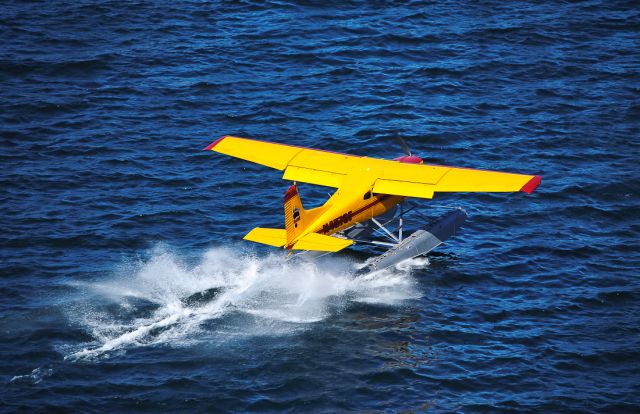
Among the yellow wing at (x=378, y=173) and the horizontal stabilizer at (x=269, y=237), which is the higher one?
the yellow wing at (x=378, y=173)

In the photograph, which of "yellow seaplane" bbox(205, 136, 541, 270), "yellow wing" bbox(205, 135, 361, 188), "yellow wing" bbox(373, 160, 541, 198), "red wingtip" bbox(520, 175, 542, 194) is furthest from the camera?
"yellow wing" bbox(205, 135, 361, 188)

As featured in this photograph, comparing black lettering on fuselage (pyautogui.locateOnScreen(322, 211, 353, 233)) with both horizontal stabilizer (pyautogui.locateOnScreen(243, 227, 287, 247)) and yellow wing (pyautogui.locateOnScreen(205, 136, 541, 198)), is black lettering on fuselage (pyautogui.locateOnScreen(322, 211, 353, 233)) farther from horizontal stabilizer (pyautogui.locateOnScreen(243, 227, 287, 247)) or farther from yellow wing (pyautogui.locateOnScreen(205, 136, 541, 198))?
horizontal stabilizer (pyautogui.locateOnScreen(243, 227, 287, 247))

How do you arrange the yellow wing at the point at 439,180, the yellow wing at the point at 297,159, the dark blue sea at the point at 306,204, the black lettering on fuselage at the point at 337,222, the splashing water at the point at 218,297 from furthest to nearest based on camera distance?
the yellow wing at the point at 297,159 < the black lettering on fuselage at the point at 337,222 < the yellow wing at the point at 439,180 < the splashing water at the point at 218,297 < the dark blue sea at the point at 306,204

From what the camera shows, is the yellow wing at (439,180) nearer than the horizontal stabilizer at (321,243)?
No

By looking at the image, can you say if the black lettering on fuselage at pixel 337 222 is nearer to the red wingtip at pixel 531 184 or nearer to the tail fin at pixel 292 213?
the tail fin at pixel 292 213

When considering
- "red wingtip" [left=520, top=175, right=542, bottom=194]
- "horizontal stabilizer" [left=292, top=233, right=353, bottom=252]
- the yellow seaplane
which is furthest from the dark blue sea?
"red wingtip" [left=520, top=175, right=542, bottom=194]

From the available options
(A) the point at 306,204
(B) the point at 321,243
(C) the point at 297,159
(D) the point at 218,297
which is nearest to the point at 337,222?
(B) the point at 321,243

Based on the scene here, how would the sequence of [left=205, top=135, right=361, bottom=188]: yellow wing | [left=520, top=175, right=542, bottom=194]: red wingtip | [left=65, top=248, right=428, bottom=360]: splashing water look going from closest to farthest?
[left=65, top=248, right=428, bottom=360]: splashing water → [left=520, top=175, right=542, bottom=194]: red wingtip → [left=205, top=135, right=361, bottom=188]: yellow wing

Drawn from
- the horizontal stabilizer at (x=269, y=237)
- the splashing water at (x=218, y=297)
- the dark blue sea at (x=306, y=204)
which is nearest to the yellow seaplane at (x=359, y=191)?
A: the horizontal stabilizer at (x=269, y=237)
